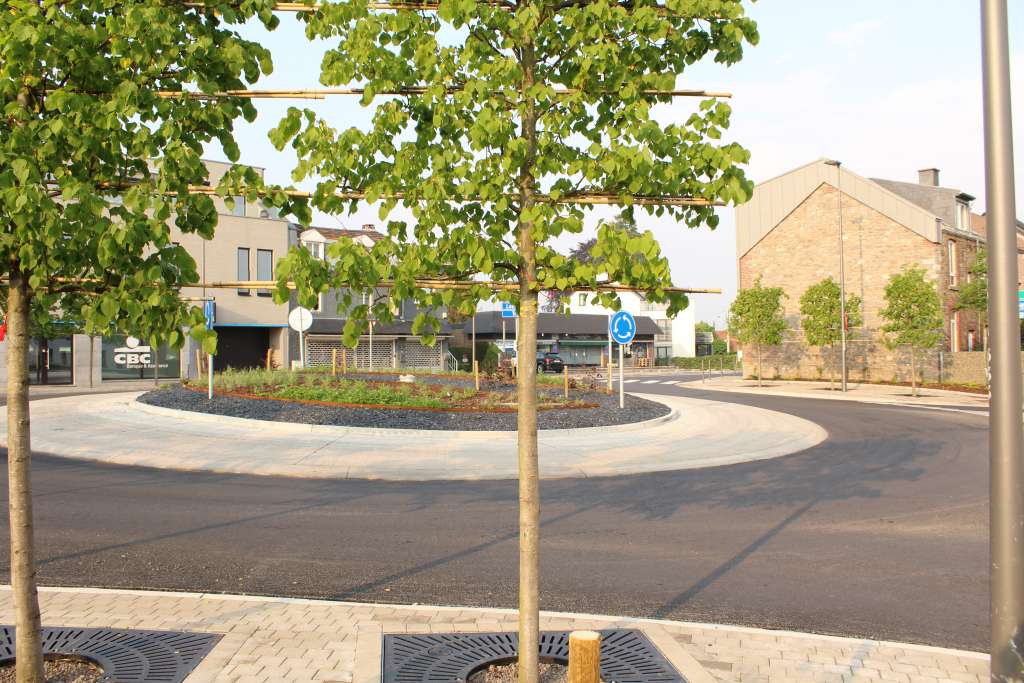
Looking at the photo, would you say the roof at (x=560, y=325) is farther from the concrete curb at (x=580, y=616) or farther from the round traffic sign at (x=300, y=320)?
the concrete curb at (x=580, y=616)

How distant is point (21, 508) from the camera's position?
407 cm

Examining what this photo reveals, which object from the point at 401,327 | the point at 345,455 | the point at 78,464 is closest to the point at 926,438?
the point at 345,455

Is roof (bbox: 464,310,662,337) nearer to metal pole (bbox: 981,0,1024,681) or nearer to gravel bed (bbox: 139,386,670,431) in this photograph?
gravel bed (bbox: 139,386,670,431)

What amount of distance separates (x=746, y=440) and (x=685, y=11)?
47.8 feet

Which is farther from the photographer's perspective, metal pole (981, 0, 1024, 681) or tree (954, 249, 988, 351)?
tree (954, 249, 988, 351)

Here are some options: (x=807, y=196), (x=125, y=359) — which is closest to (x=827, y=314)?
(x=807, y=196)

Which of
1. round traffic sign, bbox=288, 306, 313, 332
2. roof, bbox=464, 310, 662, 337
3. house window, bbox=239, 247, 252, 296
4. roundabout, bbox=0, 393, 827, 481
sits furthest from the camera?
roof, bbox=464, 310, 662, 337

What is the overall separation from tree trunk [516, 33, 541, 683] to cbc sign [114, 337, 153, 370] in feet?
125

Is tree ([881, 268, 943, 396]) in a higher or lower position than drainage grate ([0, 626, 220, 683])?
higher

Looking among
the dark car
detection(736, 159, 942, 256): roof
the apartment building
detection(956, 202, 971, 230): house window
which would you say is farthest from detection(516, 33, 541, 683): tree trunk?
the dark car

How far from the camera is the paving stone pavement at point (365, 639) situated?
4570 mm

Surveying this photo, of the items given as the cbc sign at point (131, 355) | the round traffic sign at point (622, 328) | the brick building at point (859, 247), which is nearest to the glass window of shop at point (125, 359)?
the cbc sign at point (131, 355)

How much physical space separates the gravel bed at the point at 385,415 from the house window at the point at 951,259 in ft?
87.6

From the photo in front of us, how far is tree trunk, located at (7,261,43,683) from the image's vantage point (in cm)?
404
